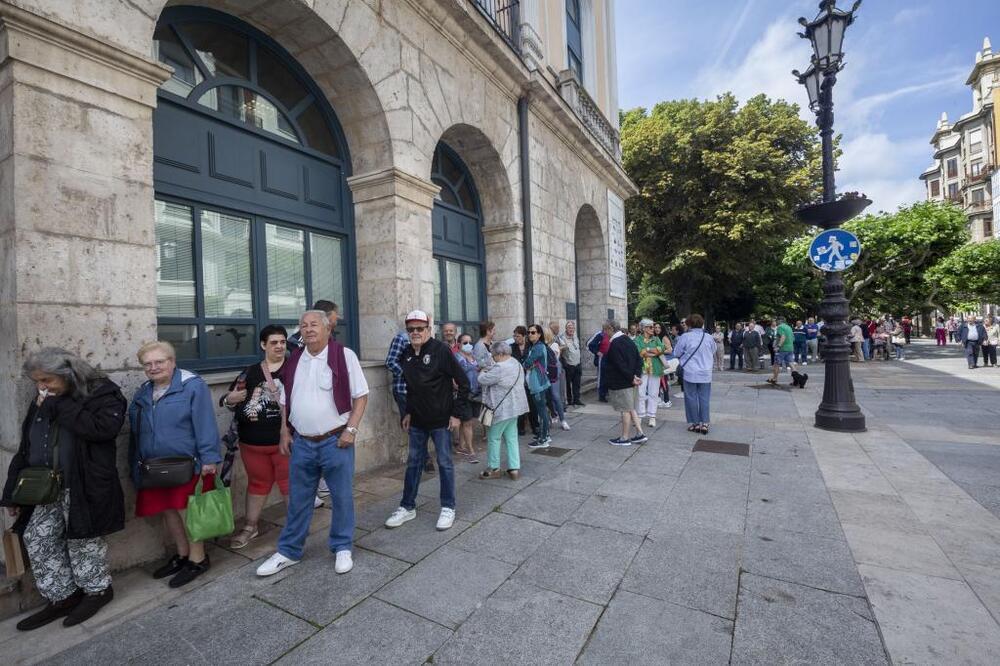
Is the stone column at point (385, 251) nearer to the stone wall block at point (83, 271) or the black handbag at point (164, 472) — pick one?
the stone wall block at point (83, 271)

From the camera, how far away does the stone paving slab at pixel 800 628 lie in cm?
216

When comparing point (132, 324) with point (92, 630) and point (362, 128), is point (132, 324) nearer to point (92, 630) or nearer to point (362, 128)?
point (92, 630)

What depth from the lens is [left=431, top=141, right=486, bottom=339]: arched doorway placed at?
7.64m

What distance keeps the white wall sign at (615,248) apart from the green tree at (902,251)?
9.80 metres

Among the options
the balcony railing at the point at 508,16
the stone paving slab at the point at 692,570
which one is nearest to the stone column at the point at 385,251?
the stone paving slab at the point at 692,570

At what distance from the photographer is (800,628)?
2.36 metres

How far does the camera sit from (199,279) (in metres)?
4.38

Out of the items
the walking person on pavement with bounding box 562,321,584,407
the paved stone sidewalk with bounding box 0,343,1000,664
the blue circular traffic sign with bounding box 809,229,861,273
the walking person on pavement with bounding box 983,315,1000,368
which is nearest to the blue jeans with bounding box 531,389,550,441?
the paved stone sidewalk with bounding box 0,343,1000,664

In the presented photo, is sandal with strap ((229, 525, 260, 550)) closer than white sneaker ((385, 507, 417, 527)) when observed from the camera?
Yes

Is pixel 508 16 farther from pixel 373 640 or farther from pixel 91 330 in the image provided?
pixel 373 640

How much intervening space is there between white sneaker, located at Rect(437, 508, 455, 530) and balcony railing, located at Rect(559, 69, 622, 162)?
9965mm

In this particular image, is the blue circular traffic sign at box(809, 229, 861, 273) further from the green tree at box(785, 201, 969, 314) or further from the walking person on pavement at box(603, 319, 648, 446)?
the green tree at box(785, 201, 969, 314)

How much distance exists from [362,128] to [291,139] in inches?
35.3

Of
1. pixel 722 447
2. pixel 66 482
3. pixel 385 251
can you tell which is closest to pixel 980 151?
pixel 722 447
